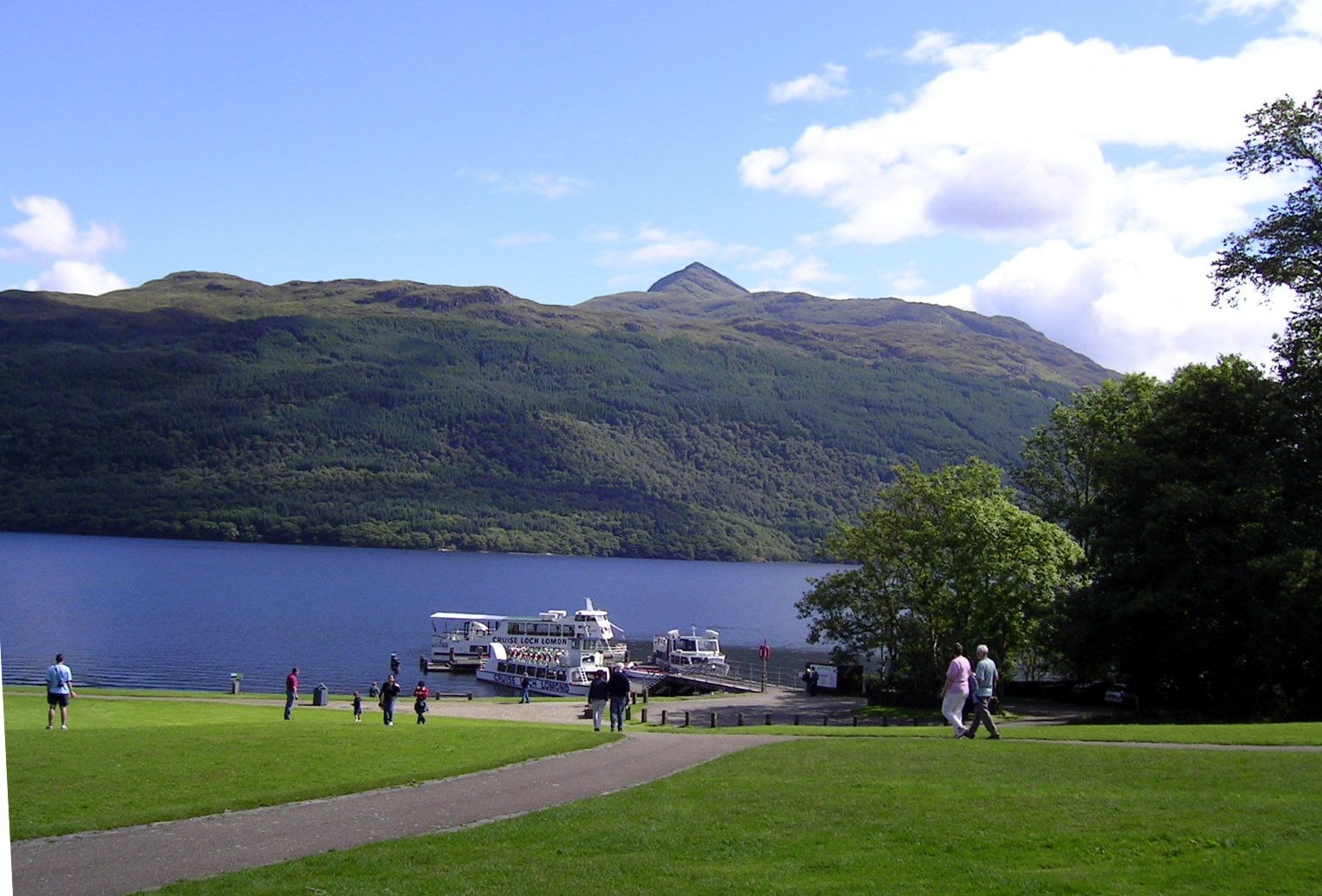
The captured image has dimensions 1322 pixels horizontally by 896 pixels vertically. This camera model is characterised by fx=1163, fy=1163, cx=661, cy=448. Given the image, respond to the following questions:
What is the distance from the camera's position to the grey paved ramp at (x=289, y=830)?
12930 mm

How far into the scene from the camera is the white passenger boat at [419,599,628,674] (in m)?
94.9

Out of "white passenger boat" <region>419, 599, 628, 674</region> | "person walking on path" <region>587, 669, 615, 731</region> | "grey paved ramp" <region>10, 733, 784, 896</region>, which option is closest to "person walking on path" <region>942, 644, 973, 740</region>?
"grey paved ramp" <region>10, 733, 784, 896</region>

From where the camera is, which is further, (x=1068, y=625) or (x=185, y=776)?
(x=1068, y=625)

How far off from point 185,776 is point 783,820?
10.8m

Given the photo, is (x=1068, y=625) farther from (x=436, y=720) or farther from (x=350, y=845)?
(x=350, y=845)

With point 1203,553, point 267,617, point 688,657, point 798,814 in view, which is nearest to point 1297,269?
point 1203,553

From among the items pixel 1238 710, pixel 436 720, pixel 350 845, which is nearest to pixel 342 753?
pixel 350 845

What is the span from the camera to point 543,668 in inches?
3282

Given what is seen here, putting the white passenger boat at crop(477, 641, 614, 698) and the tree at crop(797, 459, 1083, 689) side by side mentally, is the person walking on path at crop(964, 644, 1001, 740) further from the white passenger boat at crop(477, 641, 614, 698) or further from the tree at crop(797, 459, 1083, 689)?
the white passenger boat at crop(477, 641, 614, 698)

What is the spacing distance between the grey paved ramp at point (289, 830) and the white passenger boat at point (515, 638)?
244ft

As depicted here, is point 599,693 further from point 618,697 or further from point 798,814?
point 798,814

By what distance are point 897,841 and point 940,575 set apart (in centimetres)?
4041

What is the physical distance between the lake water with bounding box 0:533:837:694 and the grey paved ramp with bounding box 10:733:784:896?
184 ft

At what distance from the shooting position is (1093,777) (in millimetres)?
17312
